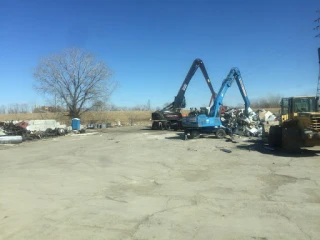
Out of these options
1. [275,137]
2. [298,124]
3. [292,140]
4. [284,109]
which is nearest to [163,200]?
[292,140]

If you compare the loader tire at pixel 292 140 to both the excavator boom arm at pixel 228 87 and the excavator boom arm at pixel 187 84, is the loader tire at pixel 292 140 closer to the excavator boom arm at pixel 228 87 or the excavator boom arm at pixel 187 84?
the excavator boom arm at pixel 228 87

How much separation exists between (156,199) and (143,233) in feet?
7.05

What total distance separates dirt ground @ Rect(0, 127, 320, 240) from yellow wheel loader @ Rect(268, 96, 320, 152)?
1234 mm

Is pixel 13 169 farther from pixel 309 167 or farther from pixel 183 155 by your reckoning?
pixel 309 167

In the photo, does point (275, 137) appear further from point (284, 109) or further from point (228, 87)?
point (228, 87)

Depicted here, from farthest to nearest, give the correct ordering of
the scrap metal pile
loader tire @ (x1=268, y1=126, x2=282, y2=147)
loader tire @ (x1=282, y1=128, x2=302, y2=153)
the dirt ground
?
1. the scrap metal pile
2. loader tire @ (x1=268, y1=126, x2=282, y2=147)
3. loader tire @ (x1=282, y1=128, x2=302, y2=153)
4. the dirt ground

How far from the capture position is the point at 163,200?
720 centimetres

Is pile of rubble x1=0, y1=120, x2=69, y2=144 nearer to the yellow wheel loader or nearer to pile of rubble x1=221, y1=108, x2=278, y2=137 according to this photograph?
pile of rubble x1=221, y1=108, x2=278, y2=137

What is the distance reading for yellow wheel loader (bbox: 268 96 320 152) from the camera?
13.7 m

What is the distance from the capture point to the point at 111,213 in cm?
631

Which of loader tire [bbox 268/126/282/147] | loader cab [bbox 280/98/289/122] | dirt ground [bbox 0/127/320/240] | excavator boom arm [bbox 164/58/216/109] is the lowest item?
dirt ground [bbox 0/127/320/240]

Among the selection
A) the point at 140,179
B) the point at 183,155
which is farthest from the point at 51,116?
the point at 140,179

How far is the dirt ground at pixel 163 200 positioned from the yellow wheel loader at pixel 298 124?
1.23 metres

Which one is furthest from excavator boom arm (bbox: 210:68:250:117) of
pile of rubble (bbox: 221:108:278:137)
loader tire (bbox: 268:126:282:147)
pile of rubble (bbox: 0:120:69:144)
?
pile of rubble (bbox: 0:120:69:144)
